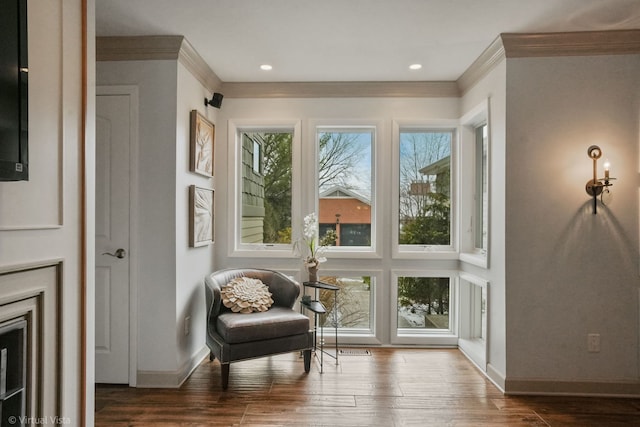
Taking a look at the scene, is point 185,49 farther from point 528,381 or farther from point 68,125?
point 528,381

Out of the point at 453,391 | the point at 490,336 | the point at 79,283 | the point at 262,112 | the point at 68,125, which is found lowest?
the point at 453,391

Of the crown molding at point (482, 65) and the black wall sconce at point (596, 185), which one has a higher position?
the crown molding at point (482, 65)

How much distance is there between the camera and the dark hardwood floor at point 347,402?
2.38 metres

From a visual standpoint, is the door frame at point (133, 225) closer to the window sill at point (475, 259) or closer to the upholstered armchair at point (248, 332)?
the upholstered armchair at point (248, 332)

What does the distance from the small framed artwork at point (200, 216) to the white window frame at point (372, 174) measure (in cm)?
94

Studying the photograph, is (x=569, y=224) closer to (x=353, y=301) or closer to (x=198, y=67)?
(x=353, y=301)

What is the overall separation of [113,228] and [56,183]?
1.51 meters

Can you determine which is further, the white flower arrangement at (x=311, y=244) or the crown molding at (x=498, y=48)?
the white flower arrangement at (x=311, y=244)

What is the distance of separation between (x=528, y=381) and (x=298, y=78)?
10.2 feet

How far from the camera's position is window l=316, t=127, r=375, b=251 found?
12.7ft

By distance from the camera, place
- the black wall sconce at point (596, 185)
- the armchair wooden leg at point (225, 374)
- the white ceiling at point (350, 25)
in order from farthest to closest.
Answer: the armchair wooden leg at point (225, 374)
the black wall sconce at point (596, 185)
the white ceiling at point (350, 25)

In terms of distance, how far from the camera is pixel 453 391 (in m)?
2.79

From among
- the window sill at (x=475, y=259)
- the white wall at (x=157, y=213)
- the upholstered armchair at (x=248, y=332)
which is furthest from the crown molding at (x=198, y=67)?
the window sill at (x=475, y=259)

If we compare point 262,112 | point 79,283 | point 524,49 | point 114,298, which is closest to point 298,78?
point 262,112
